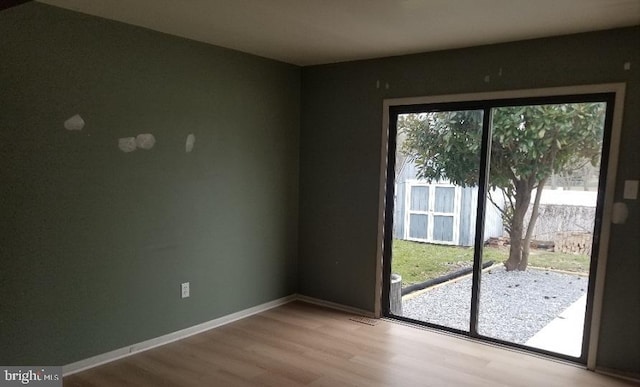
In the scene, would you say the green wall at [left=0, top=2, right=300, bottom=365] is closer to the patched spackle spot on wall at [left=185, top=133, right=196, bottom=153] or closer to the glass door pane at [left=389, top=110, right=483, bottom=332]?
the patched spackle spot on wall at [left=185, top=133, right=196, bottom=153]

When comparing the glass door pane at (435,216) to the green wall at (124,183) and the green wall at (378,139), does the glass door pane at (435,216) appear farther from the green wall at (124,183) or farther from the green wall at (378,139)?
the green wall at (124,183)

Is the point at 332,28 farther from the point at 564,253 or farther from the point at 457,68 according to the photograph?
the point at 564,253

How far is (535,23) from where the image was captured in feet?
8.81

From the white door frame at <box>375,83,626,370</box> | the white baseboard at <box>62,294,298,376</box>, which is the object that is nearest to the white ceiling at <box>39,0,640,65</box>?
the white door frame at <box>375,83,626,370</box>

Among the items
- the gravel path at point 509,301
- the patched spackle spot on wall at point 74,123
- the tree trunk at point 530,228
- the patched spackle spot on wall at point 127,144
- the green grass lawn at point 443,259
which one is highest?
the patched spackle spot on wall at point 74,123

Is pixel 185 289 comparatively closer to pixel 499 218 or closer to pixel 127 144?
pixel 127 144

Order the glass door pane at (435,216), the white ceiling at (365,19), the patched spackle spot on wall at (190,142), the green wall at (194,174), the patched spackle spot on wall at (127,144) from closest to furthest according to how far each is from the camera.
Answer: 1. the white ceiling at (365,19)
2. the green wall at (194,174)
3. the patched spackle spot on wall at (127,144)
4. the patched spackle spot on wall at (190,142)
5. the glass door pane at (435,216)

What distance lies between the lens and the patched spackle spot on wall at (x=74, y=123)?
265 cm

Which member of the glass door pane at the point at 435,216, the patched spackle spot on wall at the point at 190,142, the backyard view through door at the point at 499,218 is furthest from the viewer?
the glass door pane at the point at 435,216

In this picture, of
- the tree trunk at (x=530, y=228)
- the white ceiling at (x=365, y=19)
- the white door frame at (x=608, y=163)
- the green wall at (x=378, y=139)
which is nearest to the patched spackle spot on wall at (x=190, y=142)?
the white ceiling at (x=365, y=19)

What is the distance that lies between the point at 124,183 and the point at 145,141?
329mm

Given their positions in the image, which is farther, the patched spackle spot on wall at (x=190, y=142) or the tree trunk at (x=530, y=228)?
the patched spackle spot on wall at (x=190, y=142)

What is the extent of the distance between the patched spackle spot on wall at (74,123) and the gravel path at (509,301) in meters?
2.96

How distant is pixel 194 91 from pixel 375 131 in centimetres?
155
